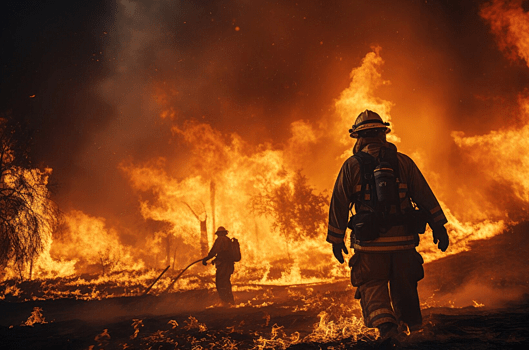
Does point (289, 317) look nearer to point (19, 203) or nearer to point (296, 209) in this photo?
point (19, 203)

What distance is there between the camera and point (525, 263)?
9.16m

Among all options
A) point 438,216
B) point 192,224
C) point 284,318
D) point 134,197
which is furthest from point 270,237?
point 438,216

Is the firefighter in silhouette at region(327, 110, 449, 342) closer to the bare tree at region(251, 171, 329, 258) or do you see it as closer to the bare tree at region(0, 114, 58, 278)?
the bare tree at region(0, 114, 58, 278)

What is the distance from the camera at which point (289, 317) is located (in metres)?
6.35

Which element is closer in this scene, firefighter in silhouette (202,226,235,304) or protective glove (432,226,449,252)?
protective glove (432,226,449,252)

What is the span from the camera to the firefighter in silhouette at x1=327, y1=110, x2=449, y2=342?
3.53 metres

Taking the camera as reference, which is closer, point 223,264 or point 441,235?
point 441,235

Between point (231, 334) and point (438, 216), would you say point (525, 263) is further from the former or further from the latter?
point (231, 334)

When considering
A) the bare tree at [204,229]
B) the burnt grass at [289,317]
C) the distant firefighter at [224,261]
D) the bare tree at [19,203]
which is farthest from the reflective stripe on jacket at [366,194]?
the bare tree at [204,229]

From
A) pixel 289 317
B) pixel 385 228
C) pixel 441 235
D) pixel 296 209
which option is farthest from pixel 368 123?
pixel 296 209

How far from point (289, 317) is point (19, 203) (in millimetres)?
10029

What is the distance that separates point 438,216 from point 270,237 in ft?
91.9

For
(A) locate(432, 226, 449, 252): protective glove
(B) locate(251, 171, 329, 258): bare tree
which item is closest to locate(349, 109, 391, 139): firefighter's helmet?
(A) locate(432, 226, 449, 252): protective glove

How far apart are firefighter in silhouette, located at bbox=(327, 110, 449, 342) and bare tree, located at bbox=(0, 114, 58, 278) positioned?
421 inches
